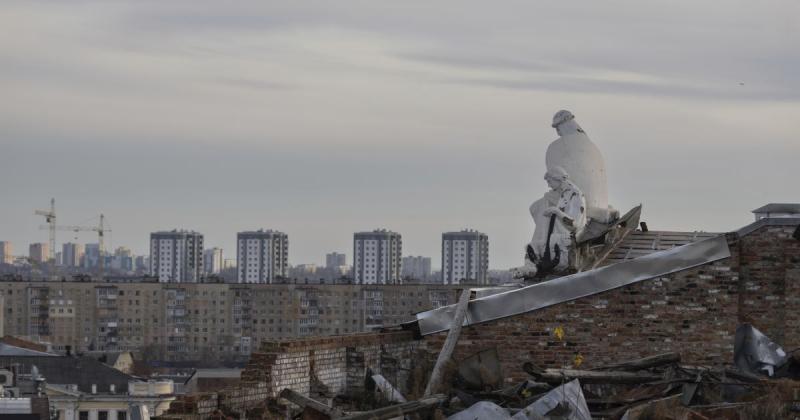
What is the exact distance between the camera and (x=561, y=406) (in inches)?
625

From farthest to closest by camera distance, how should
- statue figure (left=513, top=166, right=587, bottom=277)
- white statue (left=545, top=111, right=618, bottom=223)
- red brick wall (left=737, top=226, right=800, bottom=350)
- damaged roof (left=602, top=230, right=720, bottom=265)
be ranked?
white statue (left=545, top=111, right=618, bottom=223) → damaged roof (left=602, top=230, right=720, bottom=265) → statue figure (left=513, top=166, right=587, bottom=277) → red brick wall (left=737, top=226, right=800, bottom=350)

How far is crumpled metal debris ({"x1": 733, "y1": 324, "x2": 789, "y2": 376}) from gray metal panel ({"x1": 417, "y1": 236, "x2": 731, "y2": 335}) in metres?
1.37

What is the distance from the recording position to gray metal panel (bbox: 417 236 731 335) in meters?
19.8

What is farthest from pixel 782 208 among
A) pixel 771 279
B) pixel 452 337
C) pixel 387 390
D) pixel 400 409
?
pixel 400 409

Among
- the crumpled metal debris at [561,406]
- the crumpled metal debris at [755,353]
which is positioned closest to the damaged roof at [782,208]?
the crumpled metal debris at [755,353]

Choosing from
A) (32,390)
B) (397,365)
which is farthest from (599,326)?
(32,390)

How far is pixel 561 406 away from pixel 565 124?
10.8 m

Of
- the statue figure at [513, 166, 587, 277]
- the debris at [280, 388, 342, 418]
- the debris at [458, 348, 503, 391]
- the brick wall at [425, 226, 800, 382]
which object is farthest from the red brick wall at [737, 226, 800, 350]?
the debris at [280, 388, 342, 418]

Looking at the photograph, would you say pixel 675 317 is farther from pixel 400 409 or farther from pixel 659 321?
pixel 400 409

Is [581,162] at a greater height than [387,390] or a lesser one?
greater

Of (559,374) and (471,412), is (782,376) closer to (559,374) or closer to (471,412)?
(559,374)

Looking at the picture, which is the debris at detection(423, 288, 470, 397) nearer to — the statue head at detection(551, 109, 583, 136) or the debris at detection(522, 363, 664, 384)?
the debris at detection(522, 363, 664, 384)

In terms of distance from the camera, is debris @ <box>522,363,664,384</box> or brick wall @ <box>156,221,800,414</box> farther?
brick wall @ <box>156,221,800,414</box>

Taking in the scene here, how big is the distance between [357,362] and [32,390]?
11331 centimetres
